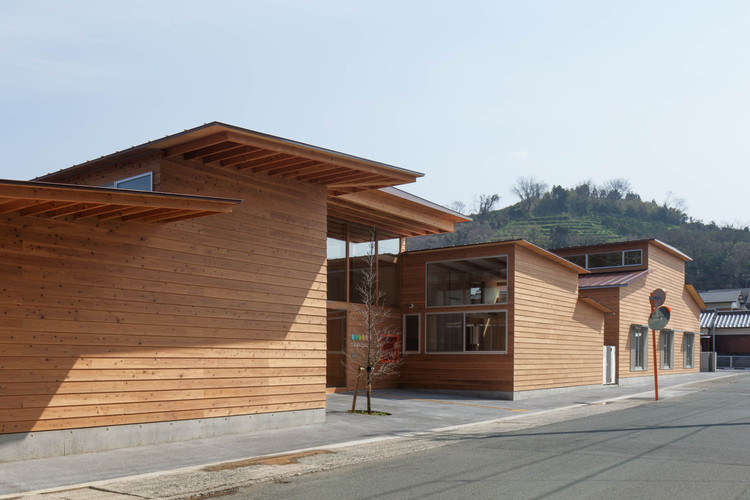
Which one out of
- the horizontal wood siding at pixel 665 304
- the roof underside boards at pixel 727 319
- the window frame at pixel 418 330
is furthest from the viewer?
the roof underside boards at pixel 727 319

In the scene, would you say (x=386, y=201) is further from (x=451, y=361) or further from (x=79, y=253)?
(x=79, y=253)

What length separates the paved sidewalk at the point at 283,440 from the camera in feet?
27.6

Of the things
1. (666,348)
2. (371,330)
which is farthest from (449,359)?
(666,348)

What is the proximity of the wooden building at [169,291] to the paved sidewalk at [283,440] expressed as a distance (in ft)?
1.52

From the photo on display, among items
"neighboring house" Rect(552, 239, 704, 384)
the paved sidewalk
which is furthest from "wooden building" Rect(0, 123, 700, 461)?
"neighboring house" Rect(552, 239, 704, 384)

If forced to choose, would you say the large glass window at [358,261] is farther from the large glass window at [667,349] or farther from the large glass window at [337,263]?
the large glass window at [667,349]

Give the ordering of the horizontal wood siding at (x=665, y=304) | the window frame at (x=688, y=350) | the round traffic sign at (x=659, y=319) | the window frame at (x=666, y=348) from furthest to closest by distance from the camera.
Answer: the window frame at (x=688, y=350) → the window frame at (x=666, y=348) → the horizontal wood siding at (x=665, y=304) → the round traffic sign at (x=659, y=319)

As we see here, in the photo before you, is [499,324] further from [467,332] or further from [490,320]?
[467,332]

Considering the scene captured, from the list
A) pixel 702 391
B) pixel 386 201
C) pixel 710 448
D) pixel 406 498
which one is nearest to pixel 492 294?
pixel 386 201

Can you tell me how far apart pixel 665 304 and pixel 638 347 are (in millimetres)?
5209

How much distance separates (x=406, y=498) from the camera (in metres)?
7.13

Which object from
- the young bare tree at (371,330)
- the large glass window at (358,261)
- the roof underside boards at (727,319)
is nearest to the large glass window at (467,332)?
the young bare tree at (371,330)

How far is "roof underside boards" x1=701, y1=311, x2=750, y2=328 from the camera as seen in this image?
4444cm

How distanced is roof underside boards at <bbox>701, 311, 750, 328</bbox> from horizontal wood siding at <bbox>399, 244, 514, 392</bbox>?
30.9m
